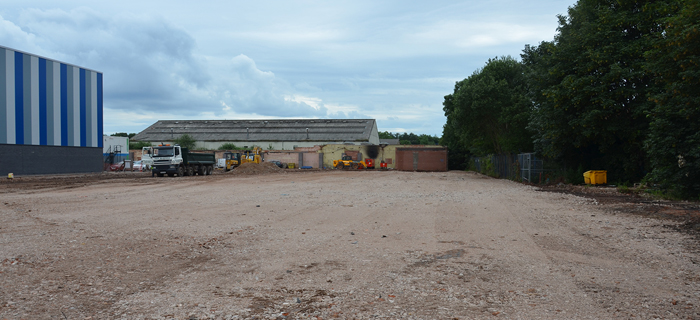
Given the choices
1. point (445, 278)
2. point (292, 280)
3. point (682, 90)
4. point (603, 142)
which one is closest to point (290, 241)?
point (292, 280)

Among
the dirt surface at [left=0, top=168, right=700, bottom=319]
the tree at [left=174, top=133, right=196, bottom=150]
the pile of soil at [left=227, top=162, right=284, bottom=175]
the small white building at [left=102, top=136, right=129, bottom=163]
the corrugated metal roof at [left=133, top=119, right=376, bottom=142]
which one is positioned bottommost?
the dirt surface at [left=0, top=168, right=700, bottom=319]

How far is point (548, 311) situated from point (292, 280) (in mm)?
3137

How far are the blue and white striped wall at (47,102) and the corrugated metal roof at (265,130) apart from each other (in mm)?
42982

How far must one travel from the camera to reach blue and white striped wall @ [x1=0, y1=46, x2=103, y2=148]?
37188 mm

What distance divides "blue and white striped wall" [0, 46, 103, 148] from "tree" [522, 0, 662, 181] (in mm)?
39538

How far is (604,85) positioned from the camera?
22.6 meters

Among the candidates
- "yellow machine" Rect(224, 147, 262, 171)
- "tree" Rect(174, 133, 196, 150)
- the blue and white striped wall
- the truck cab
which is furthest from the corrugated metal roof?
the truck cab

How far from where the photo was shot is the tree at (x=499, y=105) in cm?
3428

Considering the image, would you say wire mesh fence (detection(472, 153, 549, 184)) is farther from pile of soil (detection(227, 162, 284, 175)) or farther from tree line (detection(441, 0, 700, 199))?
pile of soil (detection(227, 162, 284, 175))

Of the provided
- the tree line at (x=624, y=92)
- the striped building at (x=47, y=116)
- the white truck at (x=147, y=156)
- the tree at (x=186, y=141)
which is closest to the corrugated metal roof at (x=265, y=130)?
the tree at (x=186, y=141)

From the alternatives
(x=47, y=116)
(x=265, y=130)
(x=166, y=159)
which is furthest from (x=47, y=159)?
(x=265, y=130)

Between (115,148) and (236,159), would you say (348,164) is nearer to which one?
(236,159)

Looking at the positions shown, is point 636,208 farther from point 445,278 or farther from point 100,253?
point 100,253

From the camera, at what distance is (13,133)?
3759 cm
